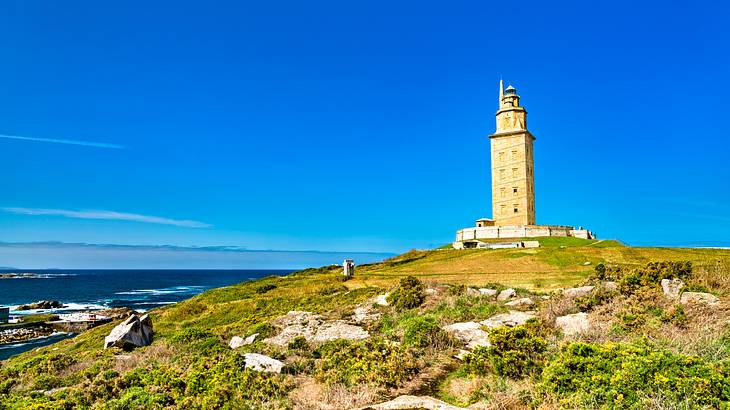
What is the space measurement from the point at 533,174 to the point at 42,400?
60598 millimetres

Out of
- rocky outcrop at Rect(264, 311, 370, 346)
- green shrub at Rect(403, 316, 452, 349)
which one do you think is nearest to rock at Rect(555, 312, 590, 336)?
green shrub at Rect(403, 316, 452, 349)

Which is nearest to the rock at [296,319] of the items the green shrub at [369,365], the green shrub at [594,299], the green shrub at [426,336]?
the green shrub at [426,336]

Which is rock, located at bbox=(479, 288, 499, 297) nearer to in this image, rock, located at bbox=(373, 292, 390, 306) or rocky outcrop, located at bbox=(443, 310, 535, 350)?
rocky outcrop, located at bbox=(443, 310, 535, 350)

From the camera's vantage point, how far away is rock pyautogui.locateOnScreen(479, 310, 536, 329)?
49.3 ft

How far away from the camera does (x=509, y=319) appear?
615 inches

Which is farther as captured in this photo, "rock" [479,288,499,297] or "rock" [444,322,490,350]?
"rock" [479,288,499,297]

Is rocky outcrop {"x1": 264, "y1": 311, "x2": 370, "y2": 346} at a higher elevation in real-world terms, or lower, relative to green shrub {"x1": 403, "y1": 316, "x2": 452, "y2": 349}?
lower

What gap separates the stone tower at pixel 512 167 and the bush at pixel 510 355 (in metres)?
50.9

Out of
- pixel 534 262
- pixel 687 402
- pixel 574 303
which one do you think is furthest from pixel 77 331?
pixel 687 402

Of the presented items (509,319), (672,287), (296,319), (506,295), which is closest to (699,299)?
(672,287)

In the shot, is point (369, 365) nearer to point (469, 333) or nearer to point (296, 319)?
point (469, 333)

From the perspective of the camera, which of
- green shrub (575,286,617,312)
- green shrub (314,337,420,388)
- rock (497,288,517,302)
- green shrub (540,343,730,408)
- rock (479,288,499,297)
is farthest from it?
rock (479,288,499,297)

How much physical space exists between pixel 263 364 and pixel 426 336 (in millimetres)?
4696

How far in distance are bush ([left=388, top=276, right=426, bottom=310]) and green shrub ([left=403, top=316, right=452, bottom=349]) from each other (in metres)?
6.15
